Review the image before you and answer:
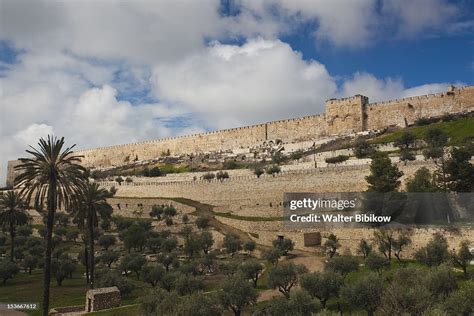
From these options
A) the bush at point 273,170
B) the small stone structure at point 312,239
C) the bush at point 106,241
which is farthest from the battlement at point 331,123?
the bush at point 106,241

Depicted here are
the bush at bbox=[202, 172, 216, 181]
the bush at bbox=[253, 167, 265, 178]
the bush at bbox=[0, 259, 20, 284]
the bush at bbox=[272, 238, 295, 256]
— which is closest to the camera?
the bush at bbox=[0, 259, 20, 284]

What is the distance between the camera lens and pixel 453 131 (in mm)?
44344

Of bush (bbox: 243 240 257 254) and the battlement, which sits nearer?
bush (bbox: 243 240 257 254)

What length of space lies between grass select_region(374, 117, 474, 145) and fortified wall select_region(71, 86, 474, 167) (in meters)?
5.06

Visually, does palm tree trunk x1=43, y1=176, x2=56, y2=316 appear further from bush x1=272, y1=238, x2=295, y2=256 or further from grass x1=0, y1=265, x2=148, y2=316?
bush x1=272, y1=238, x2=295, y2=256

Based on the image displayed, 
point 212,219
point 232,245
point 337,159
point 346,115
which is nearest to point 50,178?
point 232,245

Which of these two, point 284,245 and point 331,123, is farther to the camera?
point 331,123

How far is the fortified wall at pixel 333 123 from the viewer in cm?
5384

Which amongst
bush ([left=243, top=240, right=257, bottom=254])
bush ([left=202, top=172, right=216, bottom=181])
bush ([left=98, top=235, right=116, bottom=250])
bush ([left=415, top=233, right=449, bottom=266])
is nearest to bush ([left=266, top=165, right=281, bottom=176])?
bush ([left=202, top=172, right=216, bottom=181])

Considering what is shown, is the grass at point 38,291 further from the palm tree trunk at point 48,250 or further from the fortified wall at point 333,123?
the fortified wall at point 333,123

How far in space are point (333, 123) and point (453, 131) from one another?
18202 mm

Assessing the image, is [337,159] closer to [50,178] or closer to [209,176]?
[209,176]

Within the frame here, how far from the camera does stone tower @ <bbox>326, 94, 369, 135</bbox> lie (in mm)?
58406

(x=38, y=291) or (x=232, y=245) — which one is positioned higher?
(x=232, y=245)
